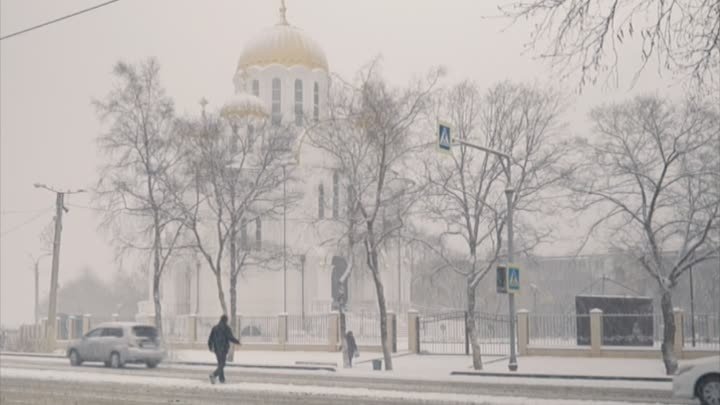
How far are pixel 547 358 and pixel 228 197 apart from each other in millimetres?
15613


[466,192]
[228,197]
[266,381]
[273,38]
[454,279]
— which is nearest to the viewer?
[266,381]

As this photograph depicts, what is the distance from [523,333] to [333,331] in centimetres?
934

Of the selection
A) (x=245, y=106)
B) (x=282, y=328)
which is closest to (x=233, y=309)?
(x=282, y=328)

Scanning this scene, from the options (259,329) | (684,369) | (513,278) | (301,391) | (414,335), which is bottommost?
(301,391)

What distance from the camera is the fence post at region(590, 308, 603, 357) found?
112 ft

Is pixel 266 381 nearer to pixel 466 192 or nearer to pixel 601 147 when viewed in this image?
pixel 466 192

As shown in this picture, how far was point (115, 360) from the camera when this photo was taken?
29.0 m

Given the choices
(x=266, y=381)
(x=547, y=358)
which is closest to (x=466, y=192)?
(x=547, y=358)

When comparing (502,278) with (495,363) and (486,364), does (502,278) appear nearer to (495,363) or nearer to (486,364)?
(486,364)

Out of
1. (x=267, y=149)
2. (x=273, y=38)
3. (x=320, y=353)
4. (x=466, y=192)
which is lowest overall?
(x=320, y=353)

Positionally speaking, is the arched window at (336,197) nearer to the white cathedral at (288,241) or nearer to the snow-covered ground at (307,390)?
the snow-covered ground at (307,390)

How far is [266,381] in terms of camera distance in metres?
22.3

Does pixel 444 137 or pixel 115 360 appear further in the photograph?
pixel 115 360

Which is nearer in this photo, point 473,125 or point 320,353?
point 473,125
